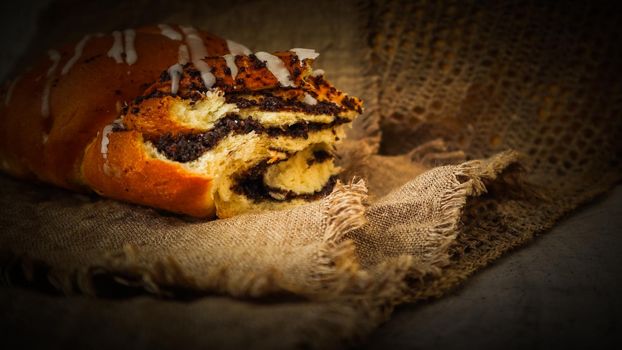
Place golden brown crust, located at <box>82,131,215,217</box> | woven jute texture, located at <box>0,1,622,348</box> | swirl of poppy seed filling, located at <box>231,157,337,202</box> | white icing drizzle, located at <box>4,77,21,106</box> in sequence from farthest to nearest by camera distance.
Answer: white icing drizzle, located at <box>4,77,21,106</box> < swirl of poppy seed filling, located at <box>231,157,337,202</box> < golden brown crust, located at <box>82,131,215,217</box> < woven jute texture, located at <box>0,1,622,348</box>

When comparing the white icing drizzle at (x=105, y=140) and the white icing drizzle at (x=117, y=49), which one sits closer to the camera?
the white icing drizzle at (x=105, y=140)

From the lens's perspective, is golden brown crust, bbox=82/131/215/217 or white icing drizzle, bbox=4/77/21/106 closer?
golden brown crust, bbox=82/131/215/217

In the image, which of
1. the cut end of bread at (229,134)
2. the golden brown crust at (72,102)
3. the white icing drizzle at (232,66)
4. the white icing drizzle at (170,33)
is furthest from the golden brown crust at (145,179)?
the white icing drizzle at (170,33)

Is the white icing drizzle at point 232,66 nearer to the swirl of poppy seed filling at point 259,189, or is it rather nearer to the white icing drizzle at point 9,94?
the swirl of poppy seed filling at point 259,189

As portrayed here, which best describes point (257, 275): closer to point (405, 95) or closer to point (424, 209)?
point (424, 209)

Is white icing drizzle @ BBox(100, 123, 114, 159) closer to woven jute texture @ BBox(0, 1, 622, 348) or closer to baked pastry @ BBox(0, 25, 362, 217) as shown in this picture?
baked pastry @ BBox(0, 25, 362, 217)

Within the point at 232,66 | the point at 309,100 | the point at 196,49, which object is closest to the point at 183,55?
the point at 196,49

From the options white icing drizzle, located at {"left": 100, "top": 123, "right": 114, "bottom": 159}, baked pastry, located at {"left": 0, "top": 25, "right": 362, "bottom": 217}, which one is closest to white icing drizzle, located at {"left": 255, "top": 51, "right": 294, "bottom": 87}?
baked pastry, located at {"left": 0, "top": 25, "right": 362, "bottom": 217}
